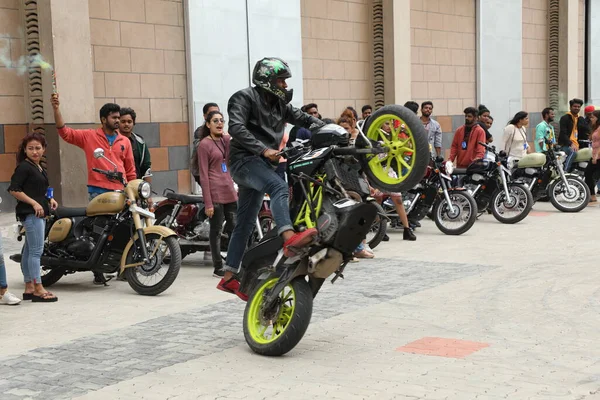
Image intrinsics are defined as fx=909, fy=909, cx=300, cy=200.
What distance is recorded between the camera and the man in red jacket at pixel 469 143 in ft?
→ 48.5

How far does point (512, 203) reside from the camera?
45.6ft

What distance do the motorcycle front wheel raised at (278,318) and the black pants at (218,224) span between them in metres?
3.11

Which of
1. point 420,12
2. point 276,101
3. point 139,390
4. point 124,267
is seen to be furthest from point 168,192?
point 420,12

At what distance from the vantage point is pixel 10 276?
9648 millimetres

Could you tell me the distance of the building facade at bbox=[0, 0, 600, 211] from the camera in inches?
531

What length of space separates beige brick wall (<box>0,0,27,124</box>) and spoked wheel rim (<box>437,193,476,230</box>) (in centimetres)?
633

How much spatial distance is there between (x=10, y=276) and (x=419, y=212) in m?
5.82

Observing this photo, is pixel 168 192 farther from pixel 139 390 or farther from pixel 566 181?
pixel 566 181

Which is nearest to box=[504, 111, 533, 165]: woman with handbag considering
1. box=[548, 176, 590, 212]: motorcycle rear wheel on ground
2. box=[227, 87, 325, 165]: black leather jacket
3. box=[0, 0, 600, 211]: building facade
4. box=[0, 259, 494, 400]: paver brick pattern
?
box=[548, 176, 590, 212]: motorcycle rear wheel on ground

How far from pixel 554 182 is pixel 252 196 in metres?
9.75

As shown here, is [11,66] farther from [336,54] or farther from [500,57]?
[500,57]

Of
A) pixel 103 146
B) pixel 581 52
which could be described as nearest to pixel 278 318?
pixel 103 146

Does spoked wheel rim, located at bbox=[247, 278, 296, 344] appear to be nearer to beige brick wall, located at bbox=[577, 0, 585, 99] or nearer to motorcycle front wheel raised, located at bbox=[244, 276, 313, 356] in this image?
motorcycle front wheel raised, located at bbox=[244, 276, 313, 356]

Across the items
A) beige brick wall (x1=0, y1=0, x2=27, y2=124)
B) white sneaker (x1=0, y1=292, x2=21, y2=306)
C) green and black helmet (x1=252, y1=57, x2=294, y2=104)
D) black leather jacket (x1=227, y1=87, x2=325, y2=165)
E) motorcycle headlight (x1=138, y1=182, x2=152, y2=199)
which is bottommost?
white sneaker (x1=0, y1=292, x2=21, y2=306)
